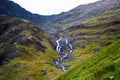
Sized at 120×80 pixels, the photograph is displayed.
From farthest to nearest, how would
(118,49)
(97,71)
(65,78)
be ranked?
(65,78), (118,49), (97,71)

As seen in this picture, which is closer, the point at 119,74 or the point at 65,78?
the point at 119,74

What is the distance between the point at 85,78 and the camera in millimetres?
100500

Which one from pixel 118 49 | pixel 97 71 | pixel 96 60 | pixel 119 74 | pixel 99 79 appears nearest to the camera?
pixel 119 74

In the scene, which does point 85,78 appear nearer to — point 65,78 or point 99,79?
point 99,79

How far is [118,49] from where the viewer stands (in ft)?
382

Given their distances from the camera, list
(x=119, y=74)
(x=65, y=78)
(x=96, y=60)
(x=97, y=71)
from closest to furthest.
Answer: (x=119, y=74) < (x=97, y=71) < (x=96, y=60) < (x=65, y=78)

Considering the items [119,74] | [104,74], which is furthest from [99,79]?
[119,74]

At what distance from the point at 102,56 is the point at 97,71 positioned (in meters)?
26.4

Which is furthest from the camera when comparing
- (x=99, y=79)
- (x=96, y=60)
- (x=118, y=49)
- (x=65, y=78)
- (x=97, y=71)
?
(x=65, y=78)

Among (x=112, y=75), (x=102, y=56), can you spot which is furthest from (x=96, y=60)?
(x=112, y=75)

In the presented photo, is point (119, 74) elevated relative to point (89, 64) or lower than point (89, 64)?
elevated

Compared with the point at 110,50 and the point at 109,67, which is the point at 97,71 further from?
the point at 110,50

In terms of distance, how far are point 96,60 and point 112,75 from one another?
40.1 metres

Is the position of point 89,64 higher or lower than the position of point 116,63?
lower
